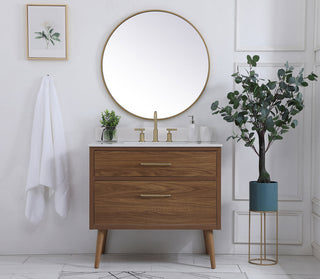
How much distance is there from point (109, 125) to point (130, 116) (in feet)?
0.69

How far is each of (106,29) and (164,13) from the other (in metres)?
0.43

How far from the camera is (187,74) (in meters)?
3.26

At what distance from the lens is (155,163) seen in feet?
9.29

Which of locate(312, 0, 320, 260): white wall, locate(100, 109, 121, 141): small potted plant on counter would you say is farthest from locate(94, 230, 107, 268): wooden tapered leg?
locate(312, 0, 320, 260): white wall

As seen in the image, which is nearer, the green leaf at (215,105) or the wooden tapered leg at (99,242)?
the wooden tapered leg at (99,242)

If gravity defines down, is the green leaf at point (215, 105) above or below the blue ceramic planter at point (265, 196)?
above

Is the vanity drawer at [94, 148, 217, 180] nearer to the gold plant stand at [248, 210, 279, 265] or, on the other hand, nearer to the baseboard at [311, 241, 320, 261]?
the gold plant stand at [248, 210, 279, 265]

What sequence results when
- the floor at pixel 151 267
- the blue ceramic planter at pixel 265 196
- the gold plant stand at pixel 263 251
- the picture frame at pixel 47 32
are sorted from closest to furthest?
the floor at pixel 151 267 → the blue ceramic planter at pixel 265 196 → the gold plant stand at pixel 263 251 → the picture frame at pixel 47 32

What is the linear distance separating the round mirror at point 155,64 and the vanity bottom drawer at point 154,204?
65cm

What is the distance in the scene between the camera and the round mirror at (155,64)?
323cm

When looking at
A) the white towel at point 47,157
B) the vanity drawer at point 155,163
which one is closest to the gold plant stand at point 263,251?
the vanity drawer at point 155,163

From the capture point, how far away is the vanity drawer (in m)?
2.83

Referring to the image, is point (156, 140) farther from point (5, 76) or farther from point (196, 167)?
Answer: point (5, 76)

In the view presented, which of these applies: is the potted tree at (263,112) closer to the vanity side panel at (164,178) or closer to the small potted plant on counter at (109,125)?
the vanity side panel at (164,178)
